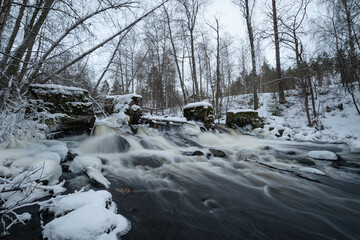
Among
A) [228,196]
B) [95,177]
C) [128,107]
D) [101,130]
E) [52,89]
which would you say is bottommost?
[228,196]

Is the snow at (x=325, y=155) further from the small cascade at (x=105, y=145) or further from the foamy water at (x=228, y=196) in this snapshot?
the small cascade at (x=105, y=145)

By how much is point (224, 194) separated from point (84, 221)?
2.09 m

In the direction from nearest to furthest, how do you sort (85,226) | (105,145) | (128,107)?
A: (85,226), (105,145), (128,107)

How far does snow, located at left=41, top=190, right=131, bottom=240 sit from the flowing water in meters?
0.19

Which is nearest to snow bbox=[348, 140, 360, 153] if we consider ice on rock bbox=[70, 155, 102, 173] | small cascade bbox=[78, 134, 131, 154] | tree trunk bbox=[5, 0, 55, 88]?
small cascade bbox=[78, 134, 131, 154]

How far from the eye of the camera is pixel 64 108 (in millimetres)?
5270


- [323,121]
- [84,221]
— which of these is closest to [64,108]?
[84,221]

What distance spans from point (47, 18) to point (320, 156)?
7.85 m

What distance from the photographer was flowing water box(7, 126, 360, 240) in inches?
66.6

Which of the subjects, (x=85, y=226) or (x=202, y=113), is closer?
(x=85, y=226)


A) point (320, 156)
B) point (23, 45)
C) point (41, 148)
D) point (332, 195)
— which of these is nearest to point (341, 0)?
point (320, 156)

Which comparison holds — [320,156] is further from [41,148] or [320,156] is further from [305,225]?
[41,148]

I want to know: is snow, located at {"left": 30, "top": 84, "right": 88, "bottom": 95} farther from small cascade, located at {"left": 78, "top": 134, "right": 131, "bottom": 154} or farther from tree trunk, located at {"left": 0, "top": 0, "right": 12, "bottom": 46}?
tree trunk, located at {"left": 0, "top": 0, "right": 12, "bottom": 46}

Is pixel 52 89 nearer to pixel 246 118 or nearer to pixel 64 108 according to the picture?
pixel 64 108
